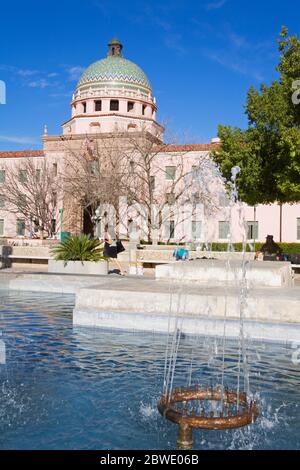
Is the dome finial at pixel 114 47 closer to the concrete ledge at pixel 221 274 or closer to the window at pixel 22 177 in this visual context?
the window at pixel 22 177

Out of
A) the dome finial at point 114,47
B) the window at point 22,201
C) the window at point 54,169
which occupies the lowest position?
the window at point 22,201

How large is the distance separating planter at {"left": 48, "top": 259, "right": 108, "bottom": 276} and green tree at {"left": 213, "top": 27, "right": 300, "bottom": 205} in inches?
255

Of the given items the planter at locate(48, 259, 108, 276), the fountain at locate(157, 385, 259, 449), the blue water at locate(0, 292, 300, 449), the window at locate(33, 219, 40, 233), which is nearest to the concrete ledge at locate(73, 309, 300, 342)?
the blue water at locate(0, 292, 300, 449)

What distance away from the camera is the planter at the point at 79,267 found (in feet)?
56.4

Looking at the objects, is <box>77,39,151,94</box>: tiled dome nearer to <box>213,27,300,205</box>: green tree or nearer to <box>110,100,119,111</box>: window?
<box>110,100,119,111</box>: window

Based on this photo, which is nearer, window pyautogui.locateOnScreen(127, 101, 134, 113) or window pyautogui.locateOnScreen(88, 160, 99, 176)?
window pyautogui.locateOnScreen(88, 160, 99, 176)

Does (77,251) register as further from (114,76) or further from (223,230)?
(114,76)

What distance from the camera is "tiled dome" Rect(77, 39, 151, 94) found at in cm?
4909

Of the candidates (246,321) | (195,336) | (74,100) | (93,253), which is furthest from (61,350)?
(74,100)

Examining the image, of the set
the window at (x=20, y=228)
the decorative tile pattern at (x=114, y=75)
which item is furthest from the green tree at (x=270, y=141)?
the decorative tile pattern at (x=114, y=75)

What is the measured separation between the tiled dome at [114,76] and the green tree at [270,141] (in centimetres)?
3010

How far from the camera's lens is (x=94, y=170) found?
36906 millimetres

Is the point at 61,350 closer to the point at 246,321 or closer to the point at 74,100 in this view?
the point at 246,321

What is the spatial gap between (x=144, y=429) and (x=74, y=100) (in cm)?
Answer: 4856
